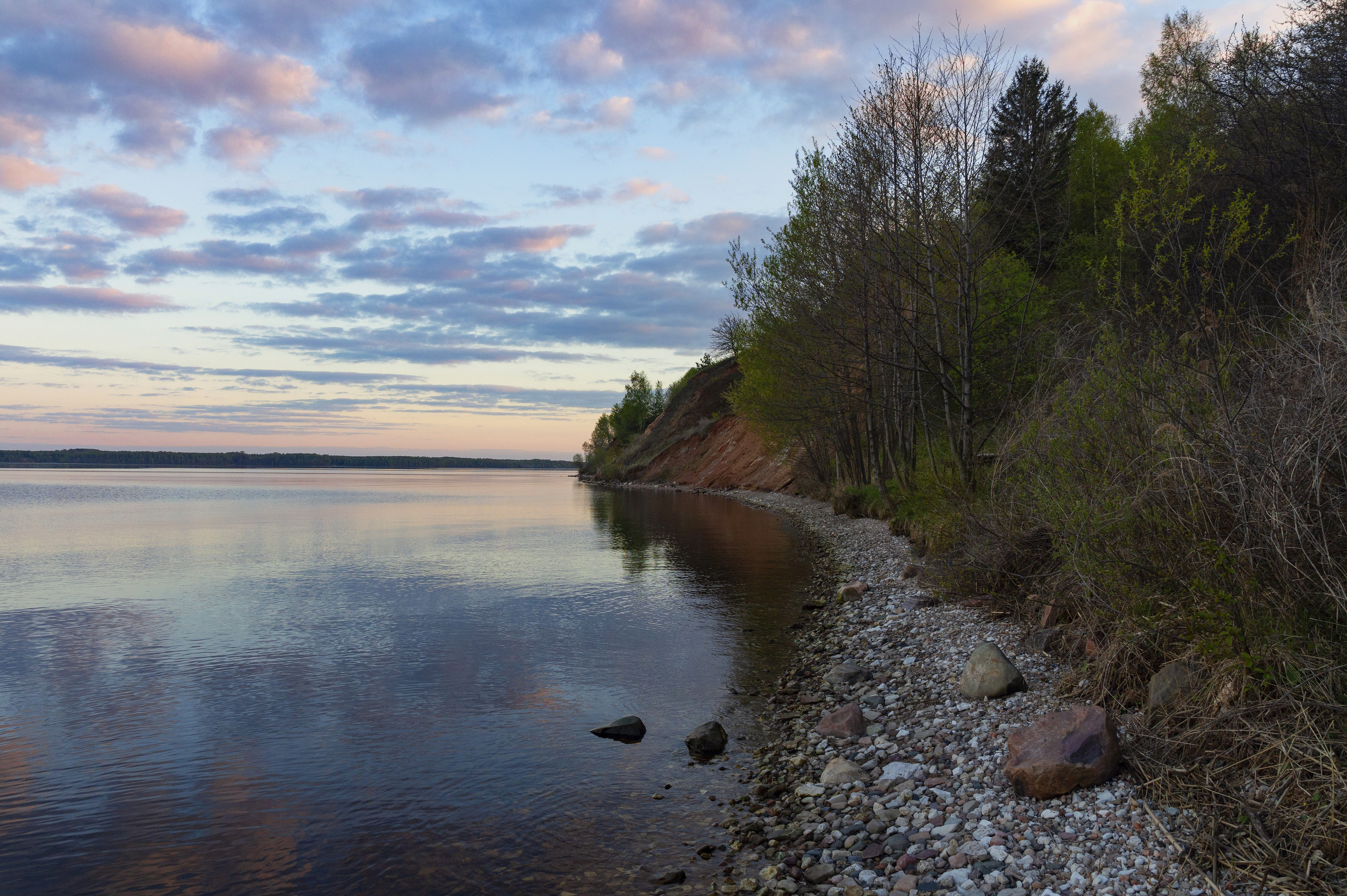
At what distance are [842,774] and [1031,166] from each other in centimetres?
1496

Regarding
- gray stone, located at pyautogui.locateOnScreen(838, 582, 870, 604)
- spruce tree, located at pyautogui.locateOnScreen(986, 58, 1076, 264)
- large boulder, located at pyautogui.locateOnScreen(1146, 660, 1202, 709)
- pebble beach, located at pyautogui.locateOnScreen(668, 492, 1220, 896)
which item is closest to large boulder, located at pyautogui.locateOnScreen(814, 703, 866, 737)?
pebble beach, located at pyautogui.locateOnScreen(668, 492, 1220, 896)

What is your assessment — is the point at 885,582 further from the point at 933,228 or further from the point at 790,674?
the point at 933,228

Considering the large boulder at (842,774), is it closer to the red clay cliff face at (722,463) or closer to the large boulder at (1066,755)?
the large boulder at (1066,755)

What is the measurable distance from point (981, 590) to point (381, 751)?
30.4ft

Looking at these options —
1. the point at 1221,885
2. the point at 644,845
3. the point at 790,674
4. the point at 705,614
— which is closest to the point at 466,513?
the point at 705,614

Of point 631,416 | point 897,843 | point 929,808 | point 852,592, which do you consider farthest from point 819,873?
point 631,416

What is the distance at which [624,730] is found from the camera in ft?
31.7

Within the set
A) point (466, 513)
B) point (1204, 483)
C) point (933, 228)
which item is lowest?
point (466, 513)

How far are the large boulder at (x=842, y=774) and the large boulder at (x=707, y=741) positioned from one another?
1.40 m

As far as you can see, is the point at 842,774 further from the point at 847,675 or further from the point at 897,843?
the point at 847,675

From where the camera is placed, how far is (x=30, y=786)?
8.34 m

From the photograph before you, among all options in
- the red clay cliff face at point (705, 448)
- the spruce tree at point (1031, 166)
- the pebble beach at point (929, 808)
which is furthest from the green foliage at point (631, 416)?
the pebble beach at point (929, 808)

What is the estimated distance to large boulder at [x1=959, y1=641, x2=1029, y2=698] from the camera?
873cm

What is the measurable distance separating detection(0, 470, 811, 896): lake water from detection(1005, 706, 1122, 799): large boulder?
2.83 m
